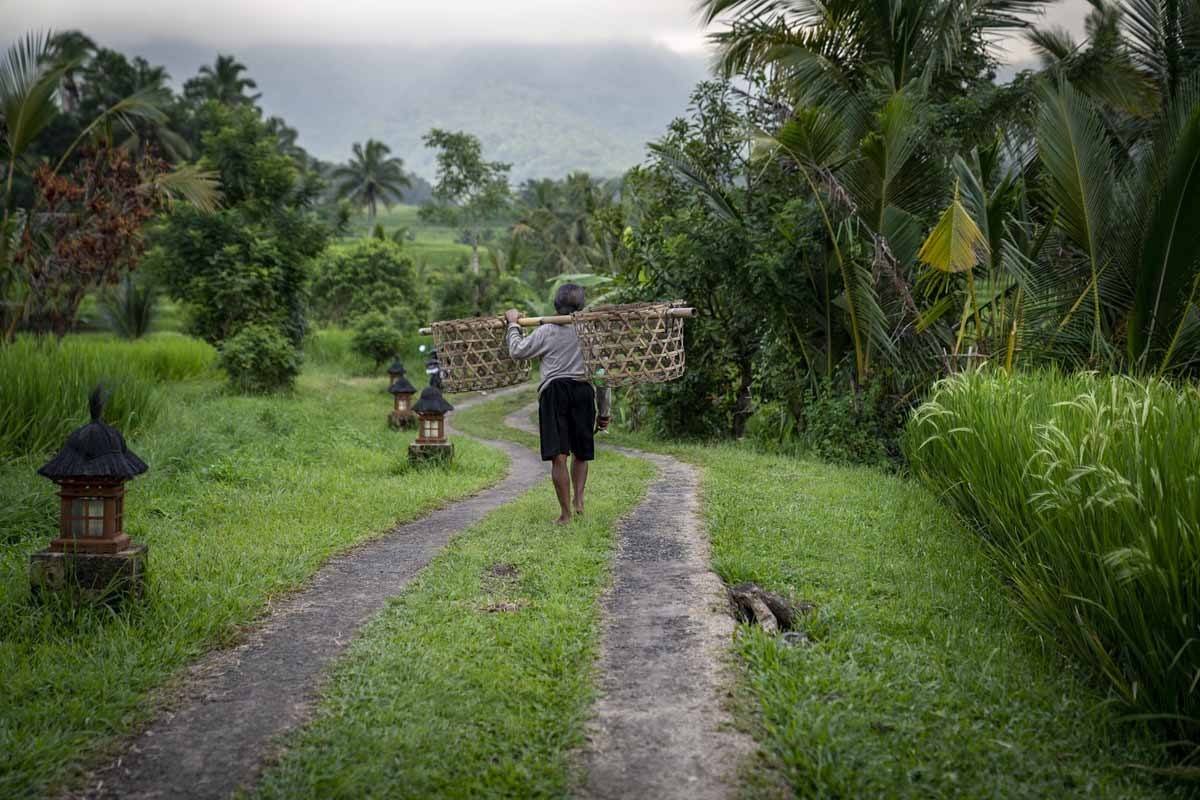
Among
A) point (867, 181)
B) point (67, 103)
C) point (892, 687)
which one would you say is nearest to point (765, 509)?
point (892, 687)

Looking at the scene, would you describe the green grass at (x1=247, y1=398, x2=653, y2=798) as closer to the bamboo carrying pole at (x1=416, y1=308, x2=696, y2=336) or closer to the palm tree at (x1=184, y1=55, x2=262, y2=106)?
the bamboo carrying pole at (x1=416, y1=308, x2=696, y2=336)

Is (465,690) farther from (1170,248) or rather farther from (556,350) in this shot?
(1170,248)

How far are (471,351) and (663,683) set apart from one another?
11.7ft

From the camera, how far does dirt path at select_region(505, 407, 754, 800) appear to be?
316 centimetres

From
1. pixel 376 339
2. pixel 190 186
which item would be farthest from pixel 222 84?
pixel 190 186

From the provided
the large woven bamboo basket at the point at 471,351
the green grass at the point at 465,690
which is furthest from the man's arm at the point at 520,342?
the green grass at the point at 465,690

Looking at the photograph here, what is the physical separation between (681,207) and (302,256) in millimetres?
9307

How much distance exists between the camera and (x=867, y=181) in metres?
10.6

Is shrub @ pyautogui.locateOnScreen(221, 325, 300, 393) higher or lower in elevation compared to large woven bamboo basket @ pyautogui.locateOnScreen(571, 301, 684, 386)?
lower

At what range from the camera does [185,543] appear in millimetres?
6195

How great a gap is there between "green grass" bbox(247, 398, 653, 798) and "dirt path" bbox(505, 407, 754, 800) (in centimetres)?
12

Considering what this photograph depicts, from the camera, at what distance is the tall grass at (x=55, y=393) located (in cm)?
906

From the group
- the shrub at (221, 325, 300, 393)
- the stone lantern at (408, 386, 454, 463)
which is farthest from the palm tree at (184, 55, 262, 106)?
the stone lantern at (408, 386, 454, 463)

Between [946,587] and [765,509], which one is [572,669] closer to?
[946,587]
